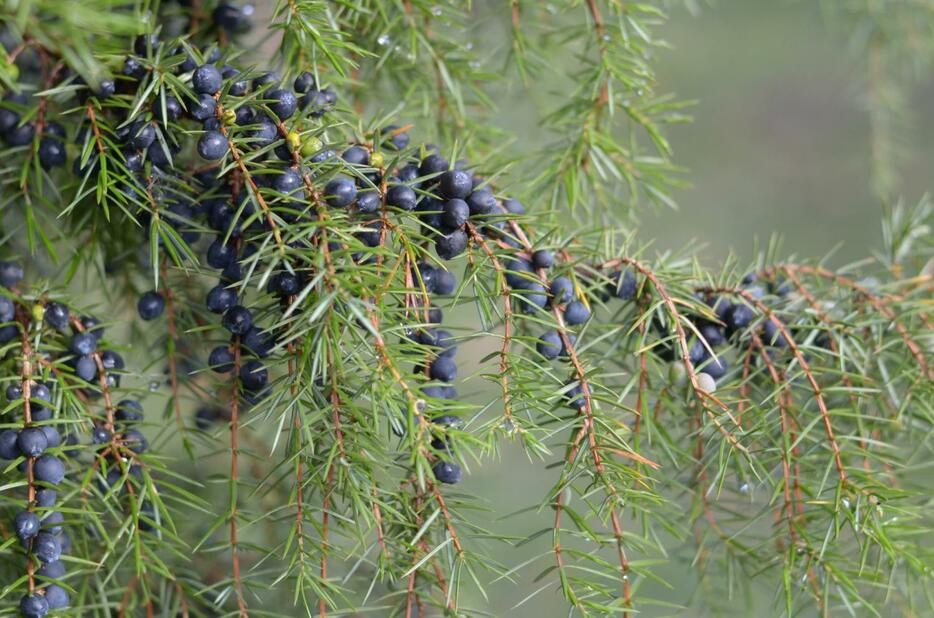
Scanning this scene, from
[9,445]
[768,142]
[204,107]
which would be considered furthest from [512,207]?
[768,142]

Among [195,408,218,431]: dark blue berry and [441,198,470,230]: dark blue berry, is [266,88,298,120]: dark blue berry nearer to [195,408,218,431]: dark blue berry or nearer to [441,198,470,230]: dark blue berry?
[441,198,470,230]: dark blue berry

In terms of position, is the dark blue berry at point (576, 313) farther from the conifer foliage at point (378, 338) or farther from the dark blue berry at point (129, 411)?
the dark blue berry at point (129, 411)

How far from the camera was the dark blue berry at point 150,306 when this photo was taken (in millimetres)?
471

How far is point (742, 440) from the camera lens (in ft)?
1.45

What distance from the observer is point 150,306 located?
18.6 inches

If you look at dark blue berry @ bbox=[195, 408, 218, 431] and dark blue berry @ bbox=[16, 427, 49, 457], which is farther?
dark blue berry @ bbox=[195, 408, 218, 431]

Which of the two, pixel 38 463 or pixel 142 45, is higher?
pixel 142 45

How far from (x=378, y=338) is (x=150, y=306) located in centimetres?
18

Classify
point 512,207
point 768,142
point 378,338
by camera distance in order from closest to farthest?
point 378,338 < point 512,207 < point 768,142

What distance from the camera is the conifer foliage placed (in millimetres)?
381

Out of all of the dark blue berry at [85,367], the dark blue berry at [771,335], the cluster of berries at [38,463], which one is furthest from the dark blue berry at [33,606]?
the dark blue berry at [771,335]

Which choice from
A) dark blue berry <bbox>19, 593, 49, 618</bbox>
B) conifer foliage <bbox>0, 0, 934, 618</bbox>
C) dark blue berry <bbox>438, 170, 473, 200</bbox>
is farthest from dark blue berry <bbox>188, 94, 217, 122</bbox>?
dark blue berry <bbox>19, 593, 49, 618</bbox>

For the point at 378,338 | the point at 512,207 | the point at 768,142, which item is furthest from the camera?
the point at 768,142

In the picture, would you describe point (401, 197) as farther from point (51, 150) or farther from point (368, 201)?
point (51, 150)
